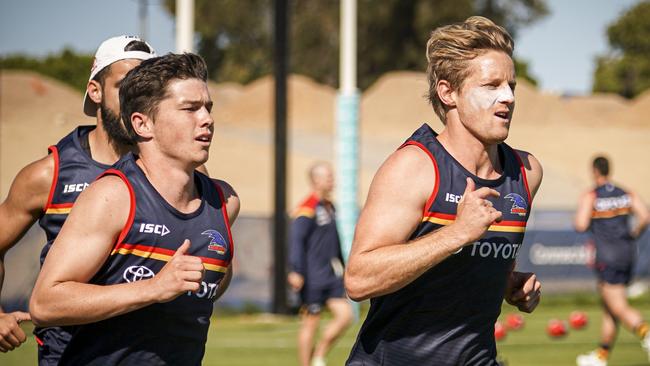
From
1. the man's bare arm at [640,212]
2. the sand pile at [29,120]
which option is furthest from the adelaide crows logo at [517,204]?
the man's bare arm at [640,212]

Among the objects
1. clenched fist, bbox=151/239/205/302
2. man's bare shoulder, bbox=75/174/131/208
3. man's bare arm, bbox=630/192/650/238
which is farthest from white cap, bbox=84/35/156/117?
man's bare arm, bbox=630/192/650/238

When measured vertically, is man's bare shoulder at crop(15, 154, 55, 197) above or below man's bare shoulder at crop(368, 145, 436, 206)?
below

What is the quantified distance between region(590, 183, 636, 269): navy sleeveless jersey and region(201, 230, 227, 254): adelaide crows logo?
9.79 m

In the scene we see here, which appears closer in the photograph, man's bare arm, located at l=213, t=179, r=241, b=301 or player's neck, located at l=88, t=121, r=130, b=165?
man's bare arm, located at l=213, t=179, r=241, b=301

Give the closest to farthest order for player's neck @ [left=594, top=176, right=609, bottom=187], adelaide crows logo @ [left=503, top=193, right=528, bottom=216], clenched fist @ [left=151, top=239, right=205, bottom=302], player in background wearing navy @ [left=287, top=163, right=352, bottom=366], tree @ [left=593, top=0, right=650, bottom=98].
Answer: clenched fist @ [left=151, top=239, right=205, bottom=302], adelaide crows logo @ [left=503, top=193, right=528, bottom=216], player in background wearing navy @ [left=287, top=163, right=352, bottom=366], player's neck @ [left=594, top=176, right=609, bottom=187], tree @ [left=593, top=0, right=650, bottom=98]

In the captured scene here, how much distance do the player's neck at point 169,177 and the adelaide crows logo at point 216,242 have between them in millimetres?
115

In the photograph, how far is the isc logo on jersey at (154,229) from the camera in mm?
4277

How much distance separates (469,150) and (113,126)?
66.1 inches

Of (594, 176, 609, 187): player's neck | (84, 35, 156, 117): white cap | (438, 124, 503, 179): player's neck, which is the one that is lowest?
(594, 176, 609, 187): player's neck

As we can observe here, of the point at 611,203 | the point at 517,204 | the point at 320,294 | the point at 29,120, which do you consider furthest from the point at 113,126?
the point at 29,120

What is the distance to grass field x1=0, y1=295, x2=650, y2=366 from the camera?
13320mm

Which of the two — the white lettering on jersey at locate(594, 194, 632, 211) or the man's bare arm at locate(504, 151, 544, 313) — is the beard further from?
the white lettering on jersey at locate(594, 194, 632, 211)

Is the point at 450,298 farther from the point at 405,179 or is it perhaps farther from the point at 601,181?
the point at 601,181

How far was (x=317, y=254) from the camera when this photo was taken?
13055 millimetres
